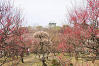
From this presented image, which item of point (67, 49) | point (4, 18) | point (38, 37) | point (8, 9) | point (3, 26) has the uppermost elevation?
point (8, 9)

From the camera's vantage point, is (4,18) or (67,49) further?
(67,49)

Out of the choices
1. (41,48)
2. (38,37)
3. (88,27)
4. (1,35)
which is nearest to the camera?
(1,35)

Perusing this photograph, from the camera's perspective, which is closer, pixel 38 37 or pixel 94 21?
pixel 94 21

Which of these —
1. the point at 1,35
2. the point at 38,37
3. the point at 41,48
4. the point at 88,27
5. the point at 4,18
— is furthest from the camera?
the point at 38,37

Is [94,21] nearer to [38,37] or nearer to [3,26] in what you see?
[3,26]

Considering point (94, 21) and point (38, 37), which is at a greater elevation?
point (94, 21)

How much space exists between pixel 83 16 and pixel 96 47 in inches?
48.9

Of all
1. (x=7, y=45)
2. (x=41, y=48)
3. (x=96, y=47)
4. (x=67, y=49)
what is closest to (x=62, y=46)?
(x=67, y=49)

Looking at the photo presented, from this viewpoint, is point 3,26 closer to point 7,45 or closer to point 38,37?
point 7,45

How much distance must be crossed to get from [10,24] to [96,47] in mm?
3208

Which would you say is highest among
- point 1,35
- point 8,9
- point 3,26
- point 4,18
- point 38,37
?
point 8,9

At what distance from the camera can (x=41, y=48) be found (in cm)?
823

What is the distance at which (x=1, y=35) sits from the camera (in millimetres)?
3121

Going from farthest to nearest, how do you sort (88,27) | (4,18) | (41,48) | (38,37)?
(38,37)
(41,48)
(88,27)
(4,18)
